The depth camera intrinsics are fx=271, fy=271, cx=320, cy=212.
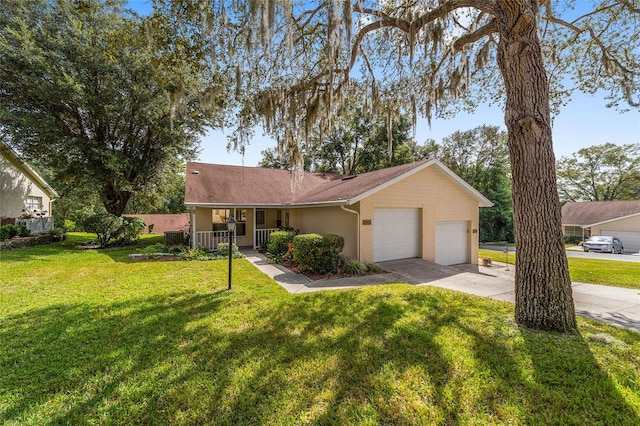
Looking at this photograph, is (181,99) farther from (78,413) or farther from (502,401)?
(502,401)

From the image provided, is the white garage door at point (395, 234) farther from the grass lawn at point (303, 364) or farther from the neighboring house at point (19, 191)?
the neighboring house at point (19, 191)

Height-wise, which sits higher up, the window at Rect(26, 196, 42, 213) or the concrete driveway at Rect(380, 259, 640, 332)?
the window at Rect(26, 196, 42, 213)

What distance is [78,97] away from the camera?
1280cm

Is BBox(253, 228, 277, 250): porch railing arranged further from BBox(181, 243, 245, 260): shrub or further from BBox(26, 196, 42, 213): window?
BBox(26, 196, 42, 213): window

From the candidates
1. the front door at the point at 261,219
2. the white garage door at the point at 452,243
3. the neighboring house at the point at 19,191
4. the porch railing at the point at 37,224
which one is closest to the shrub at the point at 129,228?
the porch railing at the point at 37,224

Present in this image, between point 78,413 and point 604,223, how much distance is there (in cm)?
4187

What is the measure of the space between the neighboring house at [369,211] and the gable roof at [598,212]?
28.1 meters

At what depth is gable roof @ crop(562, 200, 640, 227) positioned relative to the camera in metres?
27.8

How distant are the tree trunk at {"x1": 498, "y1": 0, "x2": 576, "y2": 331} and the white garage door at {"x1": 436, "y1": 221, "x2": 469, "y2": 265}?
23.6 ft

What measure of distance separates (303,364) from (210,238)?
1144 centimetres

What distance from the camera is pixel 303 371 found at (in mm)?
3209

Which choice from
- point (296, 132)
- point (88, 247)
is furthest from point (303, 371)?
point (88, 247)

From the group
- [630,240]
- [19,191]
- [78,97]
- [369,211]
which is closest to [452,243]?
[369,211]

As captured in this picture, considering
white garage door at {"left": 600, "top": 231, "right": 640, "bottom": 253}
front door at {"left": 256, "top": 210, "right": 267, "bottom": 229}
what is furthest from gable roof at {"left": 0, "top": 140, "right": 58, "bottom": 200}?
white garage door at {"left": 600, "top": 231, "right": 640, "bottom": 253}
